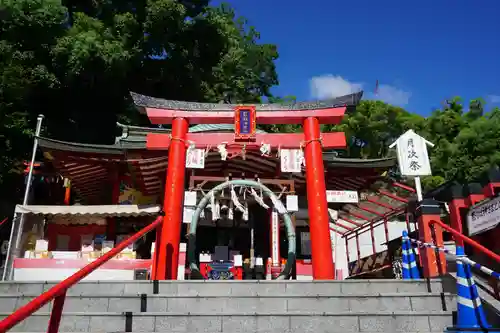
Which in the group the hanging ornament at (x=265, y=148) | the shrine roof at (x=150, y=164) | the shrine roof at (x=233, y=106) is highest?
the shrine roof at (x=233, y=106)

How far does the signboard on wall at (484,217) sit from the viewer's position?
290 inches

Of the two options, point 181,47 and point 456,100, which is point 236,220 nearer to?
point 181,47

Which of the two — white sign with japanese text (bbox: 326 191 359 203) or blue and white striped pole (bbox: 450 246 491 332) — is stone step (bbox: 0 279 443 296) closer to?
blue and white striped pole (bbox: 450 246 491 332)

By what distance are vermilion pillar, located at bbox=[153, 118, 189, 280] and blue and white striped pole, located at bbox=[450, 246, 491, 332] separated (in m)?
4.78

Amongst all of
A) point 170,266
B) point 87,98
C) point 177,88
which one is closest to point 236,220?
point 170,266

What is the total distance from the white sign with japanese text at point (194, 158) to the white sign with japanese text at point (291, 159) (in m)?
2.07

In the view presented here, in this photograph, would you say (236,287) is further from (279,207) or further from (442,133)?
(442,133)

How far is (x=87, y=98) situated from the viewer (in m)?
22.6

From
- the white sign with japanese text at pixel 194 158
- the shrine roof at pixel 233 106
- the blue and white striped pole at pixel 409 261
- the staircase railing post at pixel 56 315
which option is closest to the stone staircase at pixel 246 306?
the blue and white striped pole at pixel 409 261

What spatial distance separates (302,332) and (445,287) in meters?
2.34

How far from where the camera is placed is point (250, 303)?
535 centimetres

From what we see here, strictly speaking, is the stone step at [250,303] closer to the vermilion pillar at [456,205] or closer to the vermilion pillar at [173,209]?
the vermilion pillar at [173,209]

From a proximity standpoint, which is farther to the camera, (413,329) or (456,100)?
(456,100)

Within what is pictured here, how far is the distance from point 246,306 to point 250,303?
0.07 m
